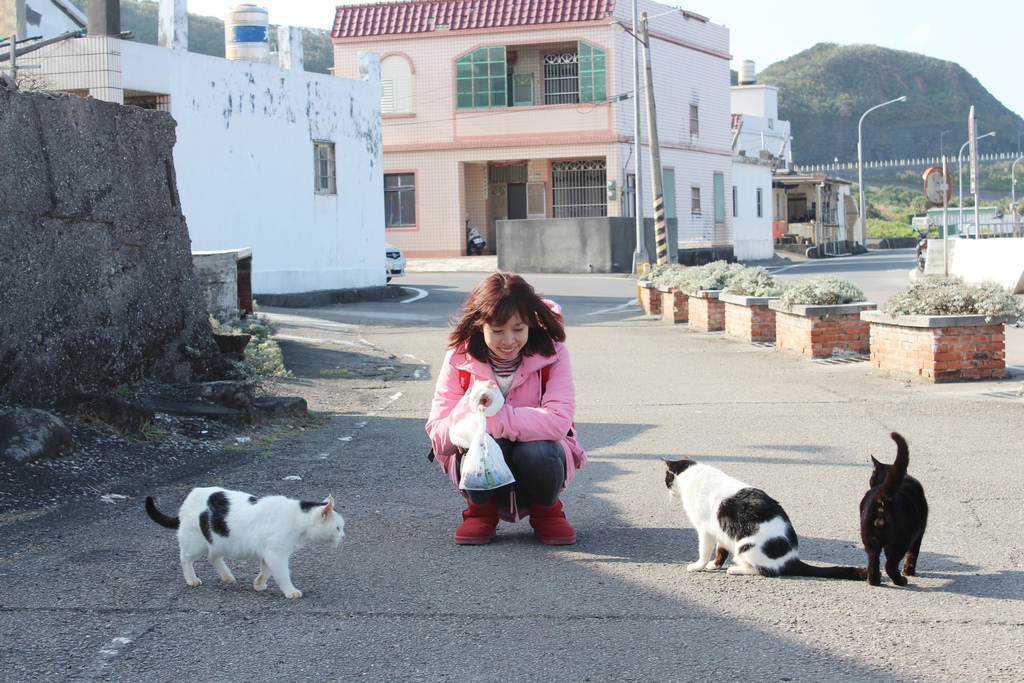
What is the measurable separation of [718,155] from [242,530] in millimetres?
45271

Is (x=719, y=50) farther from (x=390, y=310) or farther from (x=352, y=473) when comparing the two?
(x=352, y=473)

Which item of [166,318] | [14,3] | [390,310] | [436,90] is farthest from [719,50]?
[166,318]

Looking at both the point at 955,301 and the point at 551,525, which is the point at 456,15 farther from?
the point at 551,525

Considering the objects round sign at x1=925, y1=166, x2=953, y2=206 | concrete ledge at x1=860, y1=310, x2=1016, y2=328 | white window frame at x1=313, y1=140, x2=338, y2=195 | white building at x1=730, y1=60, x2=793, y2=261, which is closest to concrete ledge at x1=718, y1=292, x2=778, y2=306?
concrete ledge at x1=860, y1=310, x2=1016, y2=328

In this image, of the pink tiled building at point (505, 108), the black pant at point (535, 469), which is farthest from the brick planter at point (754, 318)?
the pink tiled building at point (505, 108)

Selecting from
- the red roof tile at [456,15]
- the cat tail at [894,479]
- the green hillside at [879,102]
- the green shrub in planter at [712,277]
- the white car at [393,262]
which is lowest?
the cat tail at [894,479]

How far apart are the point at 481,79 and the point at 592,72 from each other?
156 inches

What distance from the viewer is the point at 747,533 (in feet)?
16.2

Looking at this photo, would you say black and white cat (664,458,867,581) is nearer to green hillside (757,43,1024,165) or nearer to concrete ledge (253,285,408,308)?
concrete ledge (253,285,408,308)

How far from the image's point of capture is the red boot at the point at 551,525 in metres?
5.61

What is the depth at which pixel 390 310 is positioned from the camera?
75.3ft

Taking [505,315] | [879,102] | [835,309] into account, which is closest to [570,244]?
[835,309]

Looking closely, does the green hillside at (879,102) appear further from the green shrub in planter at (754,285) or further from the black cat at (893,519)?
the black cat at (893,519)

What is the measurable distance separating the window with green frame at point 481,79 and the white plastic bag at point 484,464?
36703 millimetres
